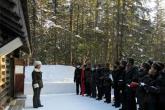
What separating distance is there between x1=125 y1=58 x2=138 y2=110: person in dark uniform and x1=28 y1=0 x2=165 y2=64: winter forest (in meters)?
26.4

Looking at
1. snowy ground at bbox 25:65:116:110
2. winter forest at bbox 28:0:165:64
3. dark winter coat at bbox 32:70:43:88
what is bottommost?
snowy ground at bbox 25:65:116:110

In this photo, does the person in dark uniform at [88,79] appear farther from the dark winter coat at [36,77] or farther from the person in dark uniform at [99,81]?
the dark winter coat at [36,77]

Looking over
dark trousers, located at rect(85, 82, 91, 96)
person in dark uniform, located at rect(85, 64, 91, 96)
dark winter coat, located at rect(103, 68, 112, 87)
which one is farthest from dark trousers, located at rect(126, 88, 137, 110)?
dark trousers, located at rect(85, 82, 91, 96)

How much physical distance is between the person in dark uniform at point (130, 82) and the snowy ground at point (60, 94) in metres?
2.09

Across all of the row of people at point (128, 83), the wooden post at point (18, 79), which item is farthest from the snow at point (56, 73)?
the wooden post at point (18, 79)

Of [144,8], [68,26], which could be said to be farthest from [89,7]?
[144,8]

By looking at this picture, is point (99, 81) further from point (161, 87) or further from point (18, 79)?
point (161, 87)

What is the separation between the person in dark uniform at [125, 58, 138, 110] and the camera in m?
11.6

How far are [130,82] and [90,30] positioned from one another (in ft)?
122

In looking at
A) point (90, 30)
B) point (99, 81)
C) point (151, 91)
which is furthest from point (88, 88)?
point (90, 30)

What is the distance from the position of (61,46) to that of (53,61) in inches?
119

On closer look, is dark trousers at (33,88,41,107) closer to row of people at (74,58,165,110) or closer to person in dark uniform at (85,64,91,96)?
row of people at (74,58,165,110)

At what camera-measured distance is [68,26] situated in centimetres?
5100

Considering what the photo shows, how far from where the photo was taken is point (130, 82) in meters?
11.9
